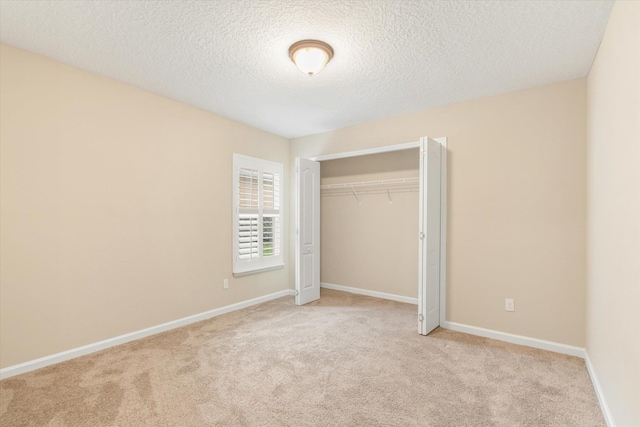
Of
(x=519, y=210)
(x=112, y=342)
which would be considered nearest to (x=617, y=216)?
(x=519, y=210)

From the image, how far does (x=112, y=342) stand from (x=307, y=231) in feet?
8.61

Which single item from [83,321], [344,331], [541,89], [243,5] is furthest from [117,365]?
[541,89]

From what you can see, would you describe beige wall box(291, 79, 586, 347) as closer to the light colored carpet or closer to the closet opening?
the light colored carpet

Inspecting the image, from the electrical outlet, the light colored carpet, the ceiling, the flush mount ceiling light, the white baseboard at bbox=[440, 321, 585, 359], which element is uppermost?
the ceiling

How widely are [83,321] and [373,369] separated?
2627mm

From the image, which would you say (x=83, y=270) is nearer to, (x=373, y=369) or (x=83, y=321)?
(x=83, y=321)

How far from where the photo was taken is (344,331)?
3.45 meters

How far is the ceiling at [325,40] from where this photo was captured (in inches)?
78.7

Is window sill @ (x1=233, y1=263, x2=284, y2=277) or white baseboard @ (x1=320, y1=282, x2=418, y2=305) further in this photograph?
white baseboard @ (x1=320, y1=282, x2=418, y2=305)

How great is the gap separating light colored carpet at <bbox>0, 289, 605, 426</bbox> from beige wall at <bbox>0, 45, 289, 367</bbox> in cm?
41

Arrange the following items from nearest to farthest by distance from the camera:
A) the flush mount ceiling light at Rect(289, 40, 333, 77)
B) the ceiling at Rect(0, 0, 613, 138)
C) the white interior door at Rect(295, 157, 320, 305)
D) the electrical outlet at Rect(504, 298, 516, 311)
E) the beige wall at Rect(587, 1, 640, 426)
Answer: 1. the beige wall at Rect(587, 1, 640, 426)
2. the ceiling at Rect(0, 0, 613, 138)
3. the flush mount ceiling light at Rect(289, 40, 333, 77)
4. the electrical outlet at Rect(504, 298, 516, 311)
5. the white interior door at Rect(295, 157, 320, 305)

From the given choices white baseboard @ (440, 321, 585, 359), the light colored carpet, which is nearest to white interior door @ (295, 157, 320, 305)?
the light colored carpet

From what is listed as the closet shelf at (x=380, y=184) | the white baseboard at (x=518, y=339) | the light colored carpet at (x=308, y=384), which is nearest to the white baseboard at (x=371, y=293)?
the white baseboard at (x=518, y=339)

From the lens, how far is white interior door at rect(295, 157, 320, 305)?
4.46m
